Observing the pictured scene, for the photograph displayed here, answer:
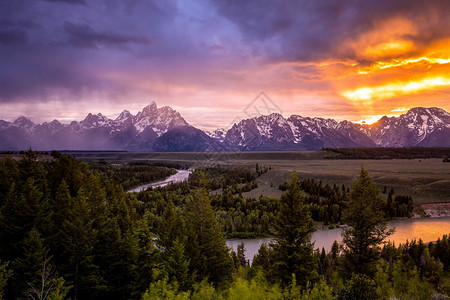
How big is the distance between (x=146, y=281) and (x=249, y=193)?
61.4m

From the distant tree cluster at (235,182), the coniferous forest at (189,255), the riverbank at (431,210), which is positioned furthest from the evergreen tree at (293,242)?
the distant tree cluster at (235,182)

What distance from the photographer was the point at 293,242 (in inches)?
957

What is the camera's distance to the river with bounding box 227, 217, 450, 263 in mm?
45125

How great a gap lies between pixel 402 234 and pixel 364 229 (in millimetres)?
31458

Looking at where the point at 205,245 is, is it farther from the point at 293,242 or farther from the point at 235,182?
the point at 235,182

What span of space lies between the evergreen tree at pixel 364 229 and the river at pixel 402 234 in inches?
765

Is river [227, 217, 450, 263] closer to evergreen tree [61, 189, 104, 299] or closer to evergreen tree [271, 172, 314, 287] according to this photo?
evergreen tree [271, 172, 314, 287]

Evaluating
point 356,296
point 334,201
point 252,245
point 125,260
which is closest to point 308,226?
point 356,296

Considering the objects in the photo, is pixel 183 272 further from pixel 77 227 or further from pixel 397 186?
pixel 397 186

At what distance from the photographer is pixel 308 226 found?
82.4ft

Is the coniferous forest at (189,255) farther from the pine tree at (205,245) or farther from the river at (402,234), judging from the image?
the river at (402,234)

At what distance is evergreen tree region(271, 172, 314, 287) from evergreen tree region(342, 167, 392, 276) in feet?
12.4

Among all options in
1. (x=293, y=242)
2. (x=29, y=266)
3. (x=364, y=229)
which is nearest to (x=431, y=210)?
(x=364, y=229)

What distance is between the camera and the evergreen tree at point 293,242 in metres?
23.5
